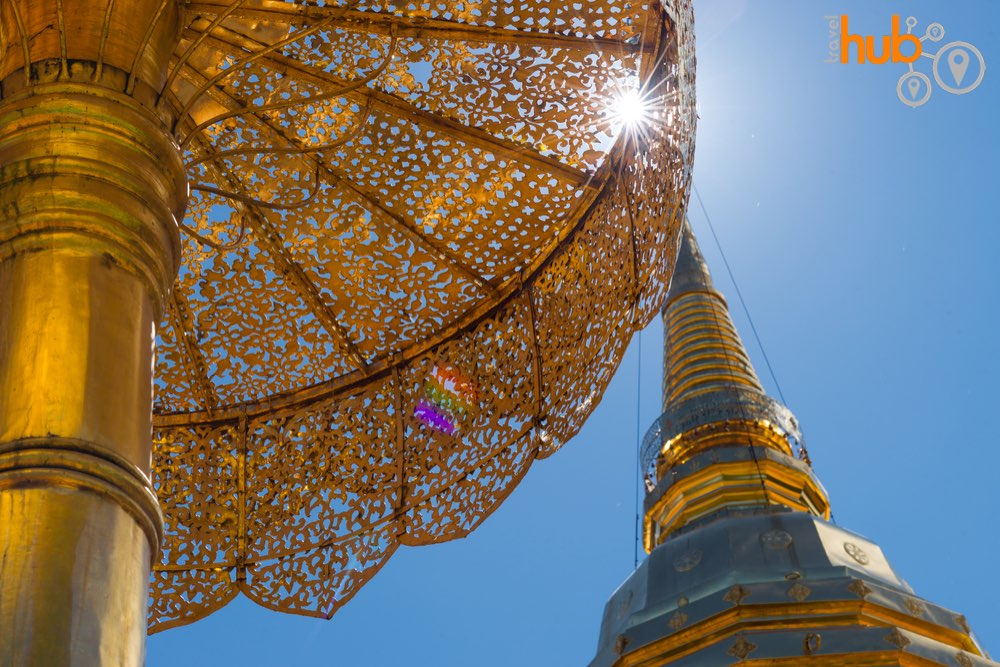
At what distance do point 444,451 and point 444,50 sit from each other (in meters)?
1.36

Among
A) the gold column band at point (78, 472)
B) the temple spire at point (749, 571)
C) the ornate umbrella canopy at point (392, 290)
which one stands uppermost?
the temple spire at point (749, 571)

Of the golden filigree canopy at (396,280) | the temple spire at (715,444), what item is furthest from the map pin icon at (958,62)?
the golden filigree canopy at (396,280)

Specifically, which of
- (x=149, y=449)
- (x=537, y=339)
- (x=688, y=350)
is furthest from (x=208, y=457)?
(x=688, y=350)

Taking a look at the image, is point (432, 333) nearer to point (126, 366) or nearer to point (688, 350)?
point (126, 366)

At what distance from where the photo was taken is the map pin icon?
18.6 m

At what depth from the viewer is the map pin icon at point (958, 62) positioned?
60.9ft

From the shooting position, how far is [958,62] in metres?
19.1

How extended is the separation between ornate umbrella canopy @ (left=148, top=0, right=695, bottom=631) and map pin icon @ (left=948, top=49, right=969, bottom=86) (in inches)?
566

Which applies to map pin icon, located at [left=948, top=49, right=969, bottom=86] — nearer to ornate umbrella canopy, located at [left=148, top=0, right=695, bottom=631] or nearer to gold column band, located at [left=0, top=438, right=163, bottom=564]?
ornate umbrella canopy, located at [left=148, top=0, right=695, bottom=631]

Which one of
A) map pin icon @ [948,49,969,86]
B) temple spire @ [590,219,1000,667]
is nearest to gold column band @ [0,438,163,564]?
temple spire @ [590,219,1000,667]

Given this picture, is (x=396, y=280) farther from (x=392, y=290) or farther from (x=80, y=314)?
(x=80, y=314)

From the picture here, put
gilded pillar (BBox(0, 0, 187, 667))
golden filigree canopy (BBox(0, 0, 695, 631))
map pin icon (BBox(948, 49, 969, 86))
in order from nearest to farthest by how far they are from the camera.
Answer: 1. gilded pillar (BBox(0, 0, 187, 667))
2. golden filigree canopy (BBox(0, 0, 695, 631))
3. map pin icon (BBox(948, 49, 969, 86))

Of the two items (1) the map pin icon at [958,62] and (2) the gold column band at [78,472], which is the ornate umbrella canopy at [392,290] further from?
(1) the map pin icon at [958,62]

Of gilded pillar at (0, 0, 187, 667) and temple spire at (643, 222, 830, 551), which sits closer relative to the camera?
gilded pillar at (0, 0, 187, 667)
